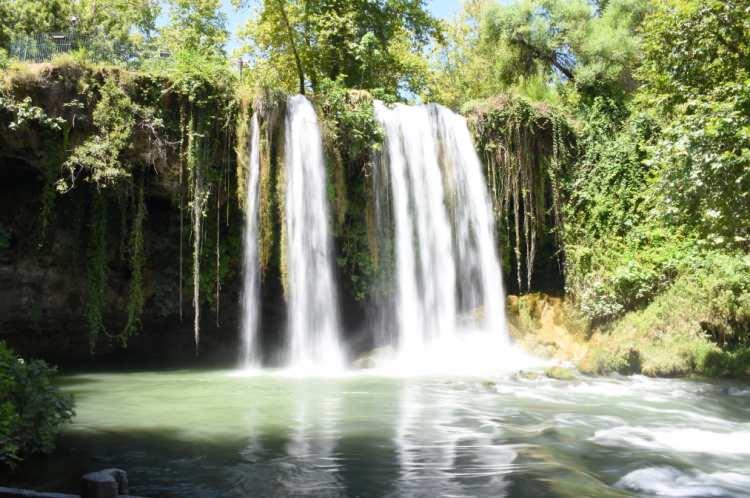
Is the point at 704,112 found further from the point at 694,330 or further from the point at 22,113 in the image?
the point at 22,113

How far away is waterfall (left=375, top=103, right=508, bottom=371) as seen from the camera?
1644 cm

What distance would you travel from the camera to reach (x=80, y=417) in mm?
8445

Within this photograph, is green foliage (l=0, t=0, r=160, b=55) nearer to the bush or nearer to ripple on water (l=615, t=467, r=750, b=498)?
the bush

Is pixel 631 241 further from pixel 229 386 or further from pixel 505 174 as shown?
pixel 229 386

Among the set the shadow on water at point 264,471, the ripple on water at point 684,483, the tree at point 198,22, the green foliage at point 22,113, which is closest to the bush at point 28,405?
the shadow on water at point 264,471

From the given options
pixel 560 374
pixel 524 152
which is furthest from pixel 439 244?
pixel 560 374

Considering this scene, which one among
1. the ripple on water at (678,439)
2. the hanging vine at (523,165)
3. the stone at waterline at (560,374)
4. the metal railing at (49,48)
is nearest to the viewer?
the ripple on water at (678,439)

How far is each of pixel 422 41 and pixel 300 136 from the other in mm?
10116

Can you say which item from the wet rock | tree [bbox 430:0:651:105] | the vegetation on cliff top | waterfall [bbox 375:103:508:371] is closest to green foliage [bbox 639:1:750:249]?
the vegetation on cliff top

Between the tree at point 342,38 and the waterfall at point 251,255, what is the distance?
472 centimetres

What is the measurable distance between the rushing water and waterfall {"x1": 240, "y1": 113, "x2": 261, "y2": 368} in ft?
13.1

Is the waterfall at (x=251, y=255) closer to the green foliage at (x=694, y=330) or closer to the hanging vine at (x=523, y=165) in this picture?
the hanging vine at (x=523, y=165)

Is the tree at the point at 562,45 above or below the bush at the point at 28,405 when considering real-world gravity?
above

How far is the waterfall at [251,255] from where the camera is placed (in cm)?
1488
